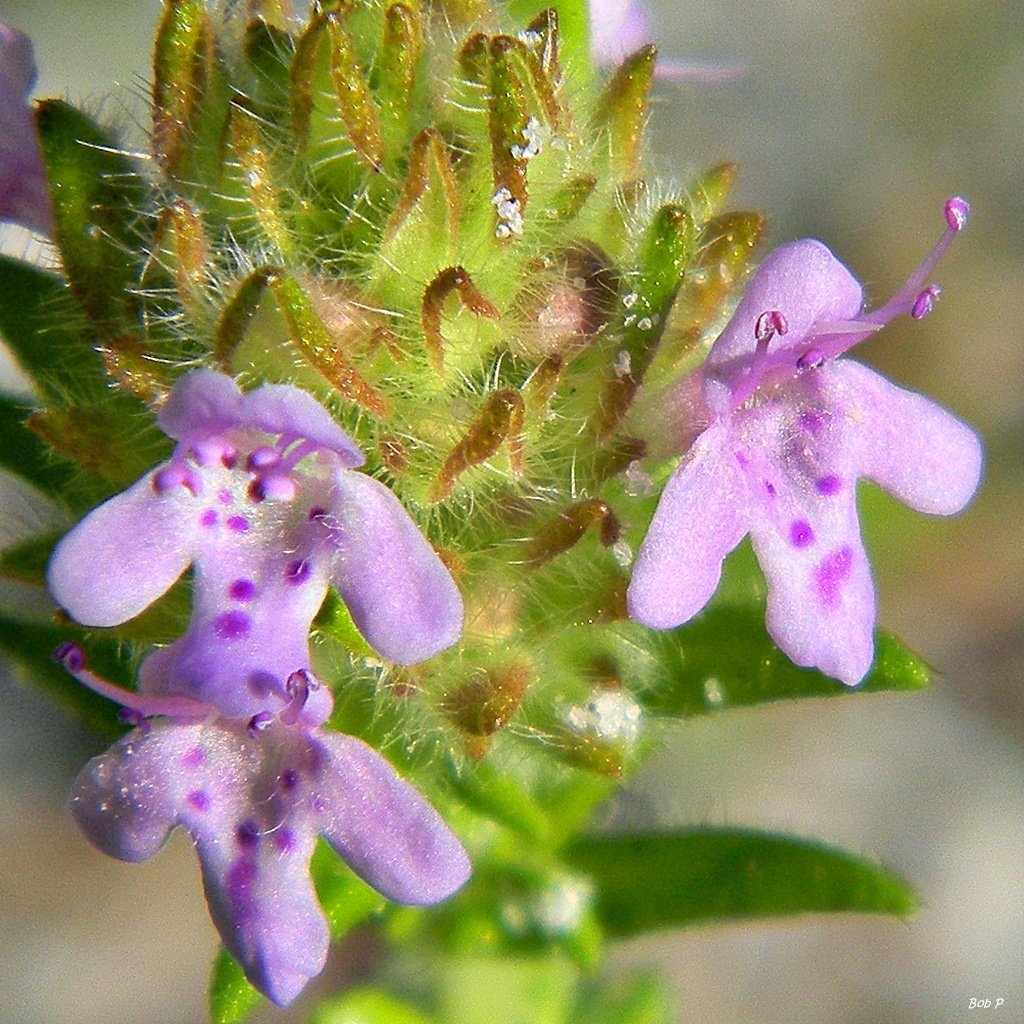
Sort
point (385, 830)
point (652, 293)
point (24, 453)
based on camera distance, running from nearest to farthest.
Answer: point (385, 830)
point (652, 293)
point (24, 453)

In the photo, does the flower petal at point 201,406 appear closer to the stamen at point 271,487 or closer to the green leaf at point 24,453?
the stamen at point 271,487

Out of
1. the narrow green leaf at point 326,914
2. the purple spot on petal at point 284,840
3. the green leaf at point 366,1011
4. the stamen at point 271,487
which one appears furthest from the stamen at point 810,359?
the green leaf at point 366,1011

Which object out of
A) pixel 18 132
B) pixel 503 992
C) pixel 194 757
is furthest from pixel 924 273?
pixel 503 992

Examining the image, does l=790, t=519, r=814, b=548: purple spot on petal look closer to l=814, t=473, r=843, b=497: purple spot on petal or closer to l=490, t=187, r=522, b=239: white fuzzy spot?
l=814, t=473, r=843, b=497: purple spot on petal

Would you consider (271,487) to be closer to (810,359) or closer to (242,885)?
(242,885)

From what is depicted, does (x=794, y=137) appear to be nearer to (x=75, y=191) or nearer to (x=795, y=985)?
(x=795, y=985)

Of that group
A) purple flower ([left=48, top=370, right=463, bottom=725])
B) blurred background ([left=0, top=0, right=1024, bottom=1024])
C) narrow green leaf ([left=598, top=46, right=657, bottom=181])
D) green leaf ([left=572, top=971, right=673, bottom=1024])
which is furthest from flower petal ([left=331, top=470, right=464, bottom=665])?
blurred background ([left=0, top=0, right=1024, bottom=1024])

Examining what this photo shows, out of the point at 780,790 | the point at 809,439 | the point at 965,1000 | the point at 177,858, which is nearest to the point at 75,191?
the point at 809,439
